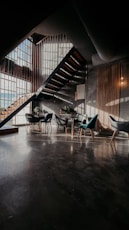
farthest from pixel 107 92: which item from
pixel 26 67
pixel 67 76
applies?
pixel 26 67

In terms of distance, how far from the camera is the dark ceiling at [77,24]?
153 centimetres

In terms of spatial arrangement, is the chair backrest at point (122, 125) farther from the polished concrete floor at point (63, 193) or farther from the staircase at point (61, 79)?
the staircase at point (61, 79)

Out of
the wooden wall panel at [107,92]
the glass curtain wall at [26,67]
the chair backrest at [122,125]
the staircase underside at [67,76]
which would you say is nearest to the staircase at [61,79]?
the staircase underside at [67,76]

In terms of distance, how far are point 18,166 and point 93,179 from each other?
1.29 meters

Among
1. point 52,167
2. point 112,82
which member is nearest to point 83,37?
point 112,82

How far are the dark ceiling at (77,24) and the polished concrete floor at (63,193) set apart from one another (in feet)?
5.53

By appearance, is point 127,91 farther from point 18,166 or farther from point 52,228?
point 52,228

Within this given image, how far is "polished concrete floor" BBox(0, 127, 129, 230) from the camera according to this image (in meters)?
1.24

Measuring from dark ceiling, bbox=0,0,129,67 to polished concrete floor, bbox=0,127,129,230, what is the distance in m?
1.69

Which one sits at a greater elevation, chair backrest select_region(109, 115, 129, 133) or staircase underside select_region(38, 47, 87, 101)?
staircase underside select_region(38, 47, 87, 101)

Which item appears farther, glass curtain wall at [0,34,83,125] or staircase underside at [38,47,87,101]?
glass curtain wall at [0,34,83,125]

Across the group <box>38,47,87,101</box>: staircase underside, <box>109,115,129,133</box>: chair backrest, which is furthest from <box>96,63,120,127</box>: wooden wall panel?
<box>109,115,129,133</box>: chair backrest

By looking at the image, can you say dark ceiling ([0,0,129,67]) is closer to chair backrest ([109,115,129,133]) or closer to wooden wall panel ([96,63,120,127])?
wooden wall panel ([96,63,120,127])

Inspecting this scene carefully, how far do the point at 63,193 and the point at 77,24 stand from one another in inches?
175
